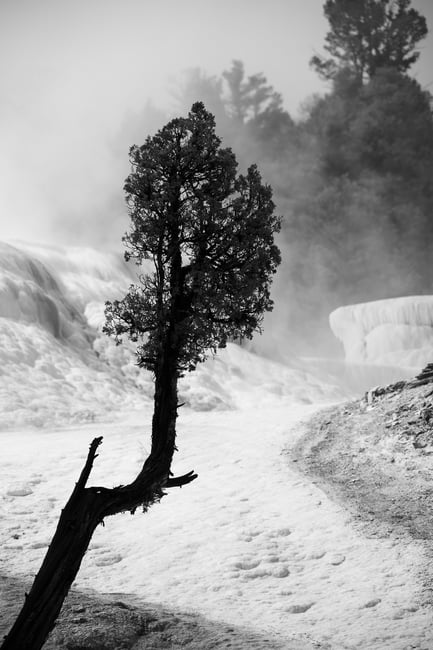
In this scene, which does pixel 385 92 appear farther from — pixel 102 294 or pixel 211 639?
pixel 211 639

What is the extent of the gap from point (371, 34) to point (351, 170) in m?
19.0

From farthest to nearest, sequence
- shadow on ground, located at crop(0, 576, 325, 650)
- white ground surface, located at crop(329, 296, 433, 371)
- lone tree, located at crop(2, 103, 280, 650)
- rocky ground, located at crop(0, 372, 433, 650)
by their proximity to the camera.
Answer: white ground surface, located at crop(329, 296, 433, 371) → lone tree, located at crop(2, 103, 280, 650) → rocky ground, located at crop(0, 372, 433, 650) → shadow on ground, located at crop(0, 576, 325, 650)

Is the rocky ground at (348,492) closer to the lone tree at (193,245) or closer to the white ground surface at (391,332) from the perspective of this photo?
the lone tree at (193,245)

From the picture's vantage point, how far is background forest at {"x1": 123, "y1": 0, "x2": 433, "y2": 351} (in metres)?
64.6

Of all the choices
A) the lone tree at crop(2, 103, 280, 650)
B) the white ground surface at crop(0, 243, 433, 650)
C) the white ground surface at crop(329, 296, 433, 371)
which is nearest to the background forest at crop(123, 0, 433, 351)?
the white ground surface at crop(329, 296, 433, 371)

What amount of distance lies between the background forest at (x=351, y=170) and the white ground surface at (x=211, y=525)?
45.4 meters

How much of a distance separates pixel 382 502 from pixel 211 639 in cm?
517

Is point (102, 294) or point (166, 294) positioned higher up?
point (102, 294)

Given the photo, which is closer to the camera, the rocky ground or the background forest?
the rocky ground

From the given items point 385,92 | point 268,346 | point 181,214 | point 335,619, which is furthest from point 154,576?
point 385,92

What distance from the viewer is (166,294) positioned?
25.2ft

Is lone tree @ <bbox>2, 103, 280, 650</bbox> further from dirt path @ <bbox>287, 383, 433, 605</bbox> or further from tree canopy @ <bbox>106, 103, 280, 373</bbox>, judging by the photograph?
dirt path @ <bbox>287, 383, 433, 605</bbox>

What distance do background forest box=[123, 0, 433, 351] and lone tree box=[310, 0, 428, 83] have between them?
13 centimetres

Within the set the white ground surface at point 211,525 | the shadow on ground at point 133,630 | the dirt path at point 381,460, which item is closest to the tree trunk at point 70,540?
the shadow on ground at point 133,630
